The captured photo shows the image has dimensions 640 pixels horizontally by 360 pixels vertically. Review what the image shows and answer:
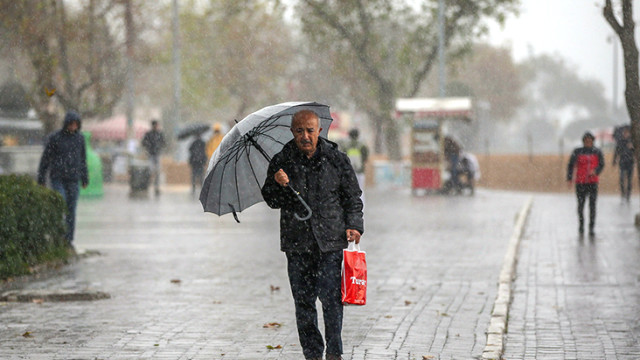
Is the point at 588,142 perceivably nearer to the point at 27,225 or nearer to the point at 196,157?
the point at 27,225

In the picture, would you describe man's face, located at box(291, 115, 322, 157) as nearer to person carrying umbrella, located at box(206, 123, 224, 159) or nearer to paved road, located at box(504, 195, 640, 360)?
paved road, located at box(504, 195, 640, 360)

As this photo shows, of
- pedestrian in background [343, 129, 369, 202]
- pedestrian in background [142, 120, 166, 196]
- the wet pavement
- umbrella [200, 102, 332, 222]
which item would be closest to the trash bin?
pedestrian in background [142, 120, 166, 196]

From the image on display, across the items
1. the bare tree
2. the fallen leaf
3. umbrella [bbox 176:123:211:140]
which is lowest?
the fallen leaf

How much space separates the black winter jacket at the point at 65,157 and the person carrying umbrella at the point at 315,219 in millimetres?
7349

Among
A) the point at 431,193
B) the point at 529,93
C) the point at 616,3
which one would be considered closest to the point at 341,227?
the point at 616,3

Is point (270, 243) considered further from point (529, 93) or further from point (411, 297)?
point (529, 93)

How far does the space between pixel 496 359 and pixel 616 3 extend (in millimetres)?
8425

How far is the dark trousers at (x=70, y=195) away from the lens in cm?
1324

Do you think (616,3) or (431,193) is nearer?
(616,3)

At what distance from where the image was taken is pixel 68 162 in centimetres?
1330

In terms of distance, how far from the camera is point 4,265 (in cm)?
1064

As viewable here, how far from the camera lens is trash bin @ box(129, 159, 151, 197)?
29.2 m

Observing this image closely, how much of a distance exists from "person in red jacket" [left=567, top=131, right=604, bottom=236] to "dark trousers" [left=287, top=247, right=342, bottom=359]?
994cm

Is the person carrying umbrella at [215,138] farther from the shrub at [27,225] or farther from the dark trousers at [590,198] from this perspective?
the shrub at [27,225]
